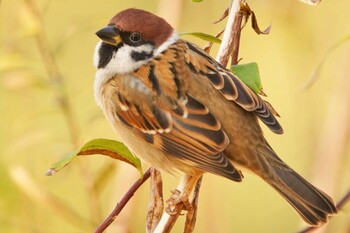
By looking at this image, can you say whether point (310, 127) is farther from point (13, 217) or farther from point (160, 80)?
point (13, 217)

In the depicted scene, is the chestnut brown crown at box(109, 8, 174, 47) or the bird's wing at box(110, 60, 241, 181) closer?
the bird's wing at box(110, 60, 241, 181)

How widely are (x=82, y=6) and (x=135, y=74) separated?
10.2 ft

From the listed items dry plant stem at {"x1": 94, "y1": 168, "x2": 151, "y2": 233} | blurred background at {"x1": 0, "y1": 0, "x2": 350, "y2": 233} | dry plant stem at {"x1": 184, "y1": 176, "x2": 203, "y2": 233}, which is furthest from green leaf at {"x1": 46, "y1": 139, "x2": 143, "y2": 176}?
blurred background at {"x1": 0, "y1": 0, "x2": 350, "y2": 233}

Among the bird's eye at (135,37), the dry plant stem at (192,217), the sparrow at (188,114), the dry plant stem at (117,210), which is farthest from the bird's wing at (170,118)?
the dry plant stem at (117,210)

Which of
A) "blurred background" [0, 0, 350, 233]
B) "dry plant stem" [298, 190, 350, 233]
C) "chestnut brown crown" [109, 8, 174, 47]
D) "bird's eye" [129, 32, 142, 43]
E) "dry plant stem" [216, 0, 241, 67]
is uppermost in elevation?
"dry plant stem" [216, 0, 241, 67]

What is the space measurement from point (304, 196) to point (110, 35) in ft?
3.10

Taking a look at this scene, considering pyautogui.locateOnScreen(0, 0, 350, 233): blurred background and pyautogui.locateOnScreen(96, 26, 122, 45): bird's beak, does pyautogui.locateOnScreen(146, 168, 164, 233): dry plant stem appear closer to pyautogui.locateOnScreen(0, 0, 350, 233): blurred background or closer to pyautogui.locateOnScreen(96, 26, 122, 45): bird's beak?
pyautogui.locateOnScreen(0, 0, 350, 233): blurred background

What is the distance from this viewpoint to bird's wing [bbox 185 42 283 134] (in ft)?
10.2

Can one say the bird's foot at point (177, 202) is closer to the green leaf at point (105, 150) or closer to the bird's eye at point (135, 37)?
the green leaf at point (105, 150)

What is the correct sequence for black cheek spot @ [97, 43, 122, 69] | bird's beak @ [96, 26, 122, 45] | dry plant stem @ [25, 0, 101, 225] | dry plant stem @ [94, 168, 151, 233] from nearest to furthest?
dry plant stem @ [94, 168, 151, 233] < bird's beak @ [96, 26, 122, 45] < black cheek spot @ [97, 43, 122, 69] < dry plant stem @ [25, 0, 101, 225]

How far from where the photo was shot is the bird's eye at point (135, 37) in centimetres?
335

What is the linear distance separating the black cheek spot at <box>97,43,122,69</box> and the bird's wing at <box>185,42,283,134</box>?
0.31 metres

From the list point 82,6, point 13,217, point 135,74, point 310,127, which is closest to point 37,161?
point 13,217

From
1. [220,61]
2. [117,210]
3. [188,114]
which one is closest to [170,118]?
[188,114]
